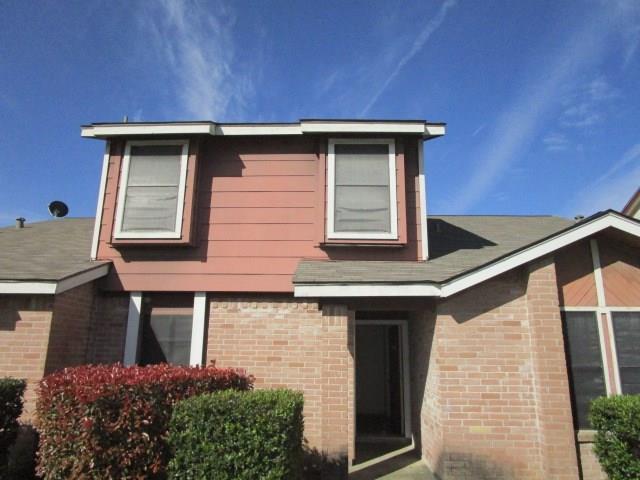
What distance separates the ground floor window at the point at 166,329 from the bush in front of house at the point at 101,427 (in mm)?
2141

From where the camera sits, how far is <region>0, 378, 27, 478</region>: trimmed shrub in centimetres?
529

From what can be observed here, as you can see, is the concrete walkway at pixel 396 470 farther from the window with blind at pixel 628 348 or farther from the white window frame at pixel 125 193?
the white window frame at pixel 125 193

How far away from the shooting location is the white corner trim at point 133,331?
7059 mm

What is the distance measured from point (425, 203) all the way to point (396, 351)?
11.8 feet

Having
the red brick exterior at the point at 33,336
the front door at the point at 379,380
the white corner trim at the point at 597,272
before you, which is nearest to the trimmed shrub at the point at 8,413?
the red brick exterior at the point at 33,336

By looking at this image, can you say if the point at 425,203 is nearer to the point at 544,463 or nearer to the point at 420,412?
→ the point at 420,412

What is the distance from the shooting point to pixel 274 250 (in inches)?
288

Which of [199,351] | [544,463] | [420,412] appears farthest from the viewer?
[420,412]

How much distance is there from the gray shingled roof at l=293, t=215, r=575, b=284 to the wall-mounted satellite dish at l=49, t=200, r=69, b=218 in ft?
30.9

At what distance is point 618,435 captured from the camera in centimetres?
524

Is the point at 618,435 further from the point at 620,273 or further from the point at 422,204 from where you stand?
the point at 422,204

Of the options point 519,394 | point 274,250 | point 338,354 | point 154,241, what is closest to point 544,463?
point 519,394

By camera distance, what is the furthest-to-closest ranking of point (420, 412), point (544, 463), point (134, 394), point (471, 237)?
point (471, 237) < point (420, 412) < point (544, 463) < point (134, 394)

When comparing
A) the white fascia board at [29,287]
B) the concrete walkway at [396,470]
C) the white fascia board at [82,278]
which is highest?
the white fascia board at [82,278]
